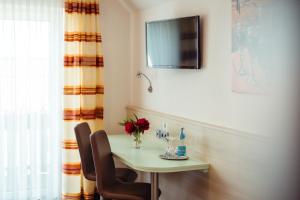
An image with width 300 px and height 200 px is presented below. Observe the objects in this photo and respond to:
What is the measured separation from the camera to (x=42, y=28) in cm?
395

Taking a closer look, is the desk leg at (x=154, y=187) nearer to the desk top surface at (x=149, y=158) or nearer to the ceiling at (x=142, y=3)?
the desk top surface at (x=149, y=158)

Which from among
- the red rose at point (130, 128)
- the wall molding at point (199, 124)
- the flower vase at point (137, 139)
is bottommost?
the flower vase at point (137, 139)

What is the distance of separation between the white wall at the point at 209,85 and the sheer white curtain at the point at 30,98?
1.07 meters

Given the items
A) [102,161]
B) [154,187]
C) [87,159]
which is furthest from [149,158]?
[87,159]

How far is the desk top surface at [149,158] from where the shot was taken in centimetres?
276

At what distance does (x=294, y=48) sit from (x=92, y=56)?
3.64 m

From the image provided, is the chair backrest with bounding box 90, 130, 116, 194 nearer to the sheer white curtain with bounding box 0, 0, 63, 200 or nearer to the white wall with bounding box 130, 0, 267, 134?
the white wall with bounding box 130, 0, 267, 134

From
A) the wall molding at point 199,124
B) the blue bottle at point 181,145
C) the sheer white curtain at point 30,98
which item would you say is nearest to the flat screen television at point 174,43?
the wall molding at point 199,124

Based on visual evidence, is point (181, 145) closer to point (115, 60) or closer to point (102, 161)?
point (102, 161)

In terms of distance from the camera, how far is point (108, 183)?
3.00 m

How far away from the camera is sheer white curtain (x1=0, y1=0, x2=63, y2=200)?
386cm

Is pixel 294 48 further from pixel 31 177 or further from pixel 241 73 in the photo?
pixel 31 177

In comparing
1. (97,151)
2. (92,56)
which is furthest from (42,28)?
(97,151)

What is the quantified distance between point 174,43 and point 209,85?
57cm
